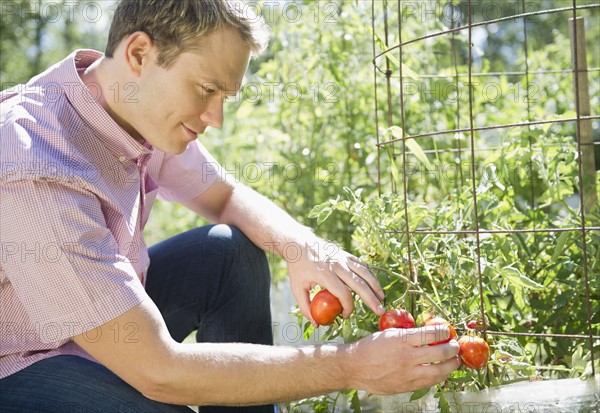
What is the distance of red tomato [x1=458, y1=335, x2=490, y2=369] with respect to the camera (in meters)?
1.45

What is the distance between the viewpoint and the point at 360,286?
61.0 inches

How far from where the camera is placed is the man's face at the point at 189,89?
154 cm

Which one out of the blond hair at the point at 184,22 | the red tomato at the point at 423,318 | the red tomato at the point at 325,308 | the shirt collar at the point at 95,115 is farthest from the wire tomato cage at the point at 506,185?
the shirt collar at the point at 95,115

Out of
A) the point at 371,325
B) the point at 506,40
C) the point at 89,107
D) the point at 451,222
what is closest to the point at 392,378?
the point at 371,325

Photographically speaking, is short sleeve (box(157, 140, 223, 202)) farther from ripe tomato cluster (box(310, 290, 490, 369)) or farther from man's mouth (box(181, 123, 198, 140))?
ripe tomato cluster (box(310, 290, 490, 369))

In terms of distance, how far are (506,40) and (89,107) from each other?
12.9m

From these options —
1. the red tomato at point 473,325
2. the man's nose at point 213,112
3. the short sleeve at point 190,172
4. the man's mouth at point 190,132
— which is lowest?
the red tomato at point 473,325

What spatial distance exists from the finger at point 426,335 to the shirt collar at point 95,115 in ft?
2.38

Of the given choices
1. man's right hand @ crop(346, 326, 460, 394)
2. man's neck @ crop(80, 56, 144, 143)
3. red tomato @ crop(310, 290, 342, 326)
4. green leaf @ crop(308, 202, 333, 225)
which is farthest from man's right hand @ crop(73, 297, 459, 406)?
man's neck @ crop(80, 56, 144, 143)

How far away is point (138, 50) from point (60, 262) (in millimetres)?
504

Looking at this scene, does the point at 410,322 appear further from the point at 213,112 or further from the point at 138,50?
the point at 138,50

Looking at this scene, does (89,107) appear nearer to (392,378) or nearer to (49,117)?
(49,117)

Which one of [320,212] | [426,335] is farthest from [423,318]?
[320,212]

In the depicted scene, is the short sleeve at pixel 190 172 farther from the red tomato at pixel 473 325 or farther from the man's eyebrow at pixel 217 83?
the red tomato at pixel 473 325
